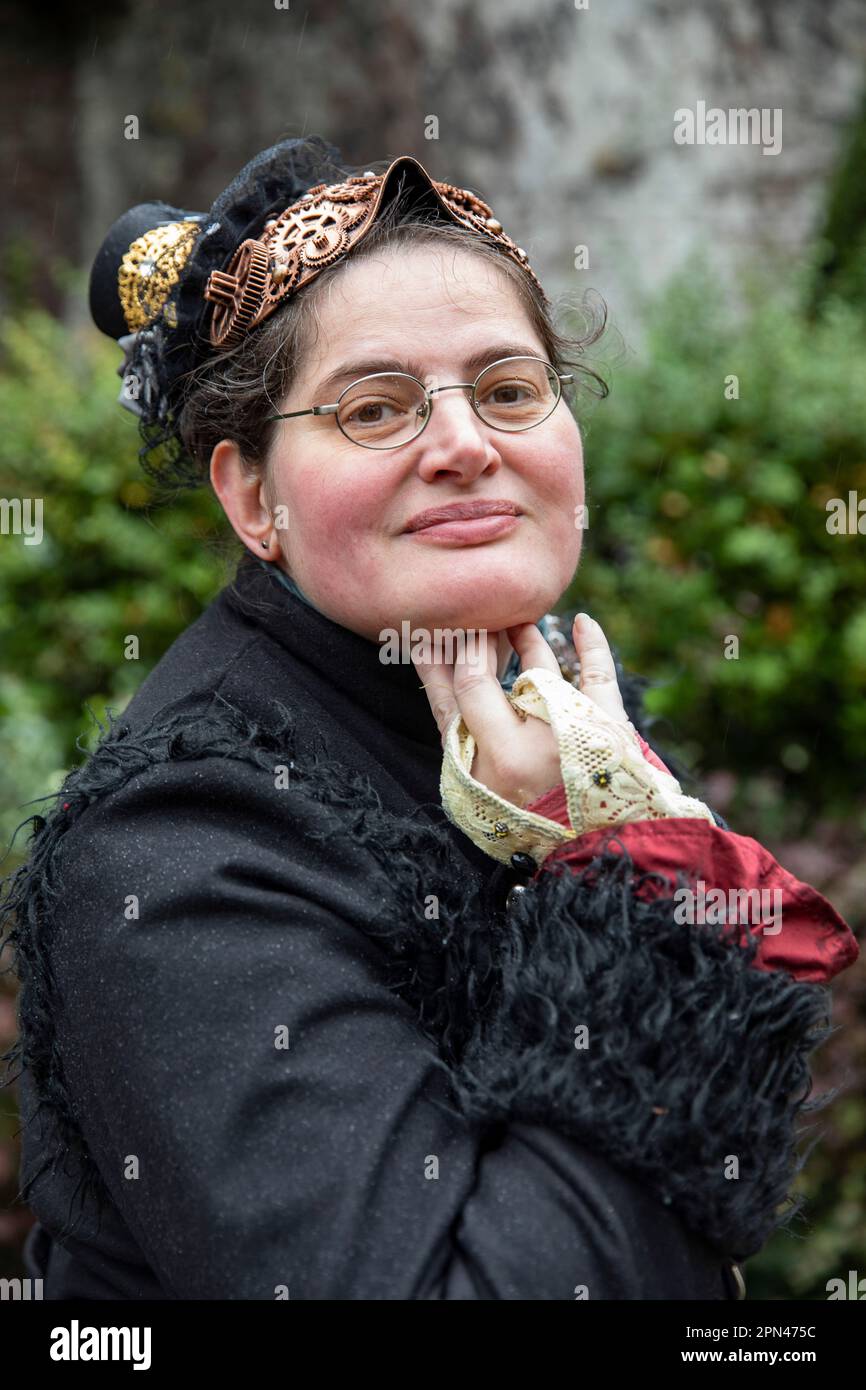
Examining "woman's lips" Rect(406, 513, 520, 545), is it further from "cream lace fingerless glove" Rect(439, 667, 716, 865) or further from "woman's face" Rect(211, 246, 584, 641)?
"cream lace fingerless glove" Rect(439, 667, 716, 865)

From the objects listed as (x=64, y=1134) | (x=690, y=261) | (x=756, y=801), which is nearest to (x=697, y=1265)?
(x=64, y=1134)

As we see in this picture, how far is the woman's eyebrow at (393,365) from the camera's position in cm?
178

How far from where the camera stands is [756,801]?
4.25 m

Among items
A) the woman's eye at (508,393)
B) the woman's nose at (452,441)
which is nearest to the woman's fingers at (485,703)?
the woman's nose at (452,441)

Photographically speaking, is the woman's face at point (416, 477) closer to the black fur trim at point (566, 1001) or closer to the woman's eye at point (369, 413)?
the woman's eye at point (369, 413)

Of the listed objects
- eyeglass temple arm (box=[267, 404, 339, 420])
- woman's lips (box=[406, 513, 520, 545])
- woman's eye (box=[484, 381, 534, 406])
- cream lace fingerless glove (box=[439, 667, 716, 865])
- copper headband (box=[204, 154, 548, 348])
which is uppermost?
copper headband (box=[204, 154, 548, 348])

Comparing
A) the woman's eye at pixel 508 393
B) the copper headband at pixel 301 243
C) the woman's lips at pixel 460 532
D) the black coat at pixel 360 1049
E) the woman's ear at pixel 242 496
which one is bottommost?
the black coat at pixel 360 1049

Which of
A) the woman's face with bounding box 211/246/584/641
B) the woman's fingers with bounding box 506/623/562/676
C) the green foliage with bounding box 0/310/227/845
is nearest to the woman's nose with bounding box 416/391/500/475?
the woman's face with bounding box 211/246/584/641

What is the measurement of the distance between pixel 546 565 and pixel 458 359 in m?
0.32

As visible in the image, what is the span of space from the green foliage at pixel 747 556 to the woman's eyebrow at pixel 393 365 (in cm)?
228

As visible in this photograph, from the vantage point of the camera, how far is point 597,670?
184 cm

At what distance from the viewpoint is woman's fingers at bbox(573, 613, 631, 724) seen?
178 cm

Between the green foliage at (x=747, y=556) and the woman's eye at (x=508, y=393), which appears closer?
the woman's eye at (x=508, y=393)

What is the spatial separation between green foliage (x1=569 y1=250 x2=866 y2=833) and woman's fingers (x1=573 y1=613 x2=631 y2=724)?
2.13 metres
